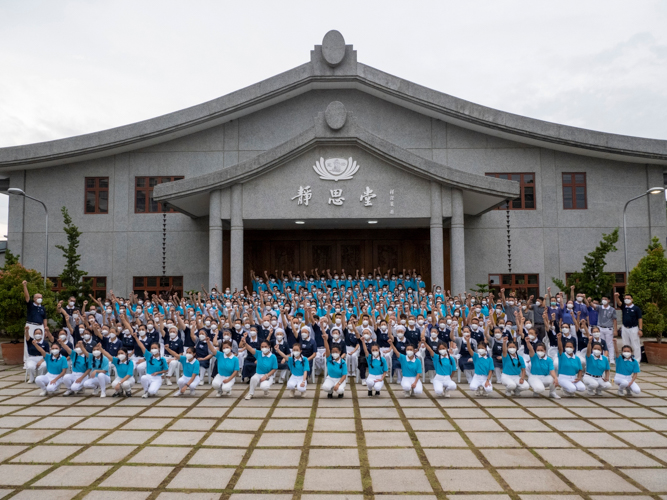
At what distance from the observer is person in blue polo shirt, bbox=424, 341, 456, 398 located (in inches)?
395

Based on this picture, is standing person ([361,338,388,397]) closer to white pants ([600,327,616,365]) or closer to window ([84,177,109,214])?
white pants ([600,327,616,365])

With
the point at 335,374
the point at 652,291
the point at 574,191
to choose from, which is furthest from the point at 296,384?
the point at 574,191

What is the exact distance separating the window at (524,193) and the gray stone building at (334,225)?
66 mm

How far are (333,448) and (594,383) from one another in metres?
6.10

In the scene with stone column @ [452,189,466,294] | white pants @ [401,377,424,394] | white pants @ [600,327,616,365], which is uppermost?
stone column @ [452,189,466,294]

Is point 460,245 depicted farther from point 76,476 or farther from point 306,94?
point 76,476

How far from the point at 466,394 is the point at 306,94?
616 inches

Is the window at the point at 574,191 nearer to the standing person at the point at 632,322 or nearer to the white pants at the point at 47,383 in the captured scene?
the standing person at the point at 632,322

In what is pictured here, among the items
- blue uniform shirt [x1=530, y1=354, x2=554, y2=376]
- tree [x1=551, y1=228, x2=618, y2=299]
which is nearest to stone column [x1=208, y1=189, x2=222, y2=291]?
blue uniform shirt [x1=530, y1=354, x2=554, y2=376]

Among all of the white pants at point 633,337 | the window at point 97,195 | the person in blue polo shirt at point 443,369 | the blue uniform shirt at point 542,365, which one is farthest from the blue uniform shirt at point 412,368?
the window at point 97,195

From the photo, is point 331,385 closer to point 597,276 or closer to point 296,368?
point 296,368

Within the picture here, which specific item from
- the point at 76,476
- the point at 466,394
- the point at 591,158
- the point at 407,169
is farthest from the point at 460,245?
the point at 76,476

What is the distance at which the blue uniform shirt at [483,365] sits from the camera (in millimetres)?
10259

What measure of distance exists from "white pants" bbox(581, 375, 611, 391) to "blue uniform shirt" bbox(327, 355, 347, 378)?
4.93 metres
